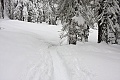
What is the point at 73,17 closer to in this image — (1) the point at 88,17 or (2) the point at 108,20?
(1) the point at 88,17

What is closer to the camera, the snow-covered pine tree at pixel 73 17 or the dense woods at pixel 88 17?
the snow-covered pine tree at pixel 73 17

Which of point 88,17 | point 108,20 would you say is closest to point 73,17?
point 88,17

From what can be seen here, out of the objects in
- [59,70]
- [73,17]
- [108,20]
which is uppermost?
[73,17]

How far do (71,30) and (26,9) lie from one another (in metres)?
33.1

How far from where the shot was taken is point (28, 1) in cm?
4544

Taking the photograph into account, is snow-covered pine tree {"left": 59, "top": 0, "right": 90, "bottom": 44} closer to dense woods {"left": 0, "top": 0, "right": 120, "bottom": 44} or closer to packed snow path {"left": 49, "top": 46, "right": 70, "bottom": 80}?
dense woods {"left": 0, "top": 0, "right": 120, "bottom": 44}

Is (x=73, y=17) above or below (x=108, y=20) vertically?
above

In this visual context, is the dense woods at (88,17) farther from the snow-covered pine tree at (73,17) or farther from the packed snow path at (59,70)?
the packed snow path at (59,70)

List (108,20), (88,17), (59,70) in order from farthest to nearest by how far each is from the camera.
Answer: (108,20)
(88,17)
(59,70)

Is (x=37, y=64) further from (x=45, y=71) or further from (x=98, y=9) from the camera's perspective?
(x=98, y=9)

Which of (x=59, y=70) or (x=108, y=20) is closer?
(x=59, y=70)

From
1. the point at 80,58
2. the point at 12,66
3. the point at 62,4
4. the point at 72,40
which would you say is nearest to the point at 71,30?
the point at 72,40

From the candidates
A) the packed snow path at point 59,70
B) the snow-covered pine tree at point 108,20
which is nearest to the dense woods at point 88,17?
the snow-covered pine tree at point 108,20

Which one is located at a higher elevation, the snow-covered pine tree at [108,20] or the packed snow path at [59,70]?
the snow-covered pine tree at [108,20]
